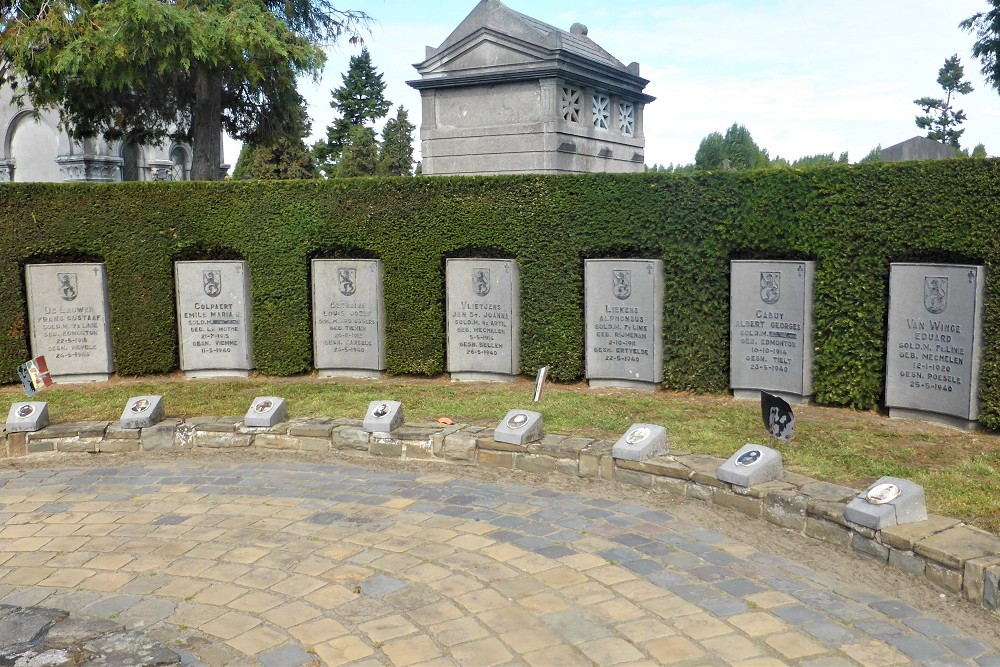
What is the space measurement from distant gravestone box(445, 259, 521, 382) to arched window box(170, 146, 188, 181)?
27816 mm

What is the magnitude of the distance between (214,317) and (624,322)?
6184 millimetres

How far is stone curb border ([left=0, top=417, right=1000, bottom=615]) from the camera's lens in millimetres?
5457

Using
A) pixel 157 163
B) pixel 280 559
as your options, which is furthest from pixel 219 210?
pixel 157 163

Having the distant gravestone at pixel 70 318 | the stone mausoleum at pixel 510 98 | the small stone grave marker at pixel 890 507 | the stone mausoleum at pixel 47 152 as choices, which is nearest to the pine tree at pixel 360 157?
the stone mausoleum at pixel 47 152

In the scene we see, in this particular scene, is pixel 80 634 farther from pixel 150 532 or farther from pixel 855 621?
pixel 855 621

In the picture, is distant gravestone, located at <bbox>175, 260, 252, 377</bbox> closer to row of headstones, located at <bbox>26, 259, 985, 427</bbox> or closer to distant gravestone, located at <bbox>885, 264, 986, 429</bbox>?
row of headstones, located at <bbox>26, 259, 985, 427</bbox>

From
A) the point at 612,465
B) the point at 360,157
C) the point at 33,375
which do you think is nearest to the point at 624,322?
the point at 612,465

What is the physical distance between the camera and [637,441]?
7.89 m

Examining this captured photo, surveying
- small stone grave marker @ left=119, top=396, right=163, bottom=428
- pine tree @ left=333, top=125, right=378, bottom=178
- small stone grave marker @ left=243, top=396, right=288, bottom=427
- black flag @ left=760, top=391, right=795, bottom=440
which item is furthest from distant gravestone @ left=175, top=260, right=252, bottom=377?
pine tree @ left=333, top=125, right=378, bottom=178

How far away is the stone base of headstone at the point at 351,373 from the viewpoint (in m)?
13.1

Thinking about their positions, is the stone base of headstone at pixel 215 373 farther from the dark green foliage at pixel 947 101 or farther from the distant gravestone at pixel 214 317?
the dark green foliage at pixel 947 101

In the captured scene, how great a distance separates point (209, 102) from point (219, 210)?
759 centimetres

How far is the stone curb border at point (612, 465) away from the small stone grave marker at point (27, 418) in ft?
0.30

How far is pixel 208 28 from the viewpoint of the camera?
17141 mm
